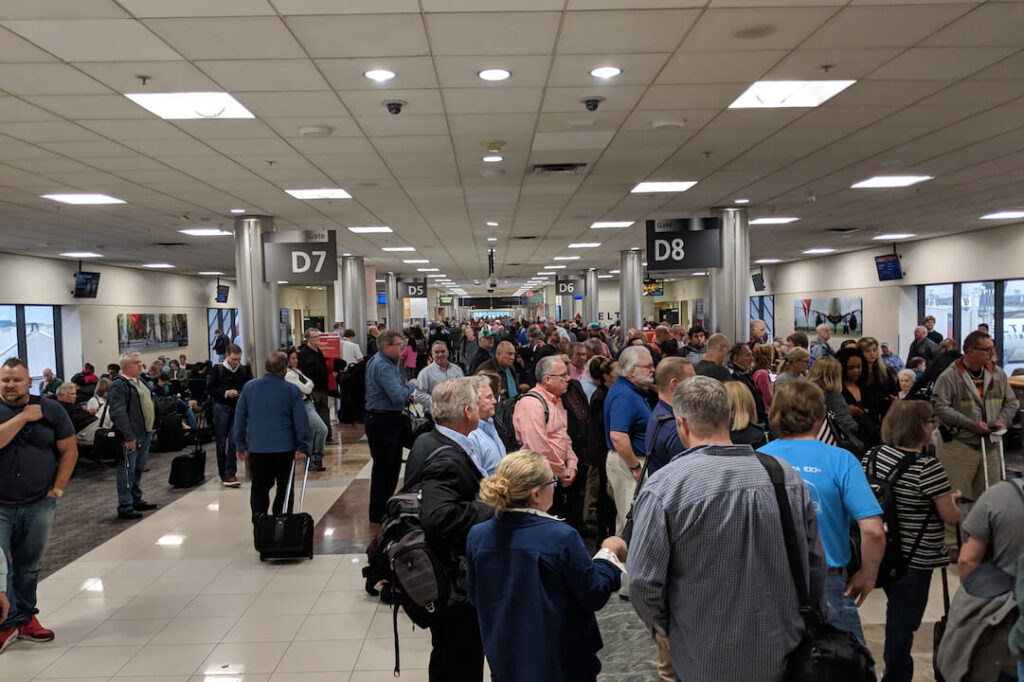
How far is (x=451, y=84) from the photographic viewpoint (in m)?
4.91

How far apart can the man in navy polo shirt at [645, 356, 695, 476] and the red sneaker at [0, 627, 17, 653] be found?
13.3ft

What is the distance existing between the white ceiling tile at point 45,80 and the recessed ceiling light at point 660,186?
254 inches

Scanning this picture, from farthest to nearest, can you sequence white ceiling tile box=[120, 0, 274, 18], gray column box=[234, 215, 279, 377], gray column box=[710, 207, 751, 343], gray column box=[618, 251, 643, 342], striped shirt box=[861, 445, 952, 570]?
gray column box=[618, 251, 643, 342], gray column box=[710, 207, 751, 343], gray column box=[234, 215, 279, 377], white ceiling tile box=[120, 0, 274, 18], striped shirt box=[861, 445, 952, 570]

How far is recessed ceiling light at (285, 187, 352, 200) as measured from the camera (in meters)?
9.06

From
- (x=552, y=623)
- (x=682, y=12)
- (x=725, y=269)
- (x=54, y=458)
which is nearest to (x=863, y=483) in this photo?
(x=552, y=623)

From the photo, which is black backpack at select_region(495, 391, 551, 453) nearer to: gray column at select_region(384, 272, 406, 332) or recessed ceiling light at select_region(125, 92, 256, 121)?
recessed ceiling light at select_region(125, 92, 256, 121)

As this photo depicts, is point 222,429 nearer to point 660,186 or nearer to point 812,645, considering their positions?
point 660,186

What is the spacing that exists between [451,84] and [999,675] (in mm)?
4448

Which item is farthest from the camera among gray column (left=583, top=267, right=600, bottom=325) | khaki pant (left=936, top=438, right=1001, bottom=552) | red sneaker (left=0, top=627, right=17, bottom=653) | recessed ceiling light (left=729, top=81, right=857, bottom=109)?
gray column (left=583, top=267, right=600, bottom=325)

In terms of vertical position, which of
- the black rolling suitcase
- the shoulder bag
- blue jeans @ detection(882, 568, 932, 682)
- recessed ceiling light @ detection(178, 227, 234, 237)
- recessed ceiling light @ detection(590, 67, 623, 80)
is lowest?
the black rolling suitcase

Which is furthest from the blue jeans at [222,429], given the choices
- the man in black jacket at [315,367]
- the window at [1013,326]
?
the window at [1013,326]

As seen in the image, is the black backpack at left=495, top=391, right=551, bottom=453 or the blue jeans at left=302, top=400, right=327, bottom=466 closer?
the black backpack at left=495, top=391, right=551, bottom=453

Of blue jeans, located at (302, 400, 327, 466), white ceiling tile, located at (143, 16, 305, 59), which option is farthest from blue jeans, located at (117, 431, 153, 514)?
white ceiling tile, located at (143, 16, 305, 59)

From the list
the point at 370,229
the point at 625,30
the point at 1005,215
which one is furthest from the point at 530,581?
the point at 1005,215
